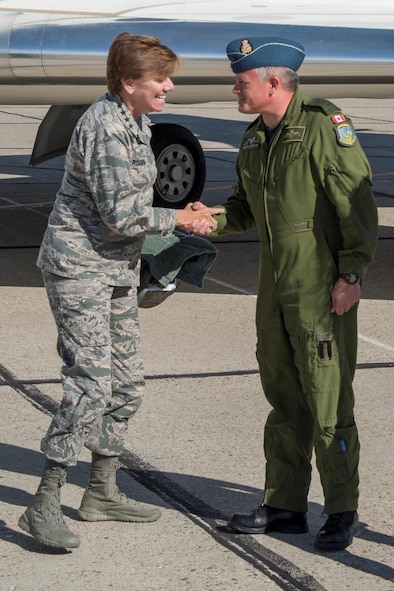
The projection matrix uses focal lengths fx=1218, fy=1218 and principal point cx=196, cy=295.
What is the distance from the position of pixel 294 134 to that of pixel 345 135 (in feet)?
0.63

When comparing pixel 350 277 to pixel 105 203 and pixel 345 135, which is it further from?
pixel 105 203

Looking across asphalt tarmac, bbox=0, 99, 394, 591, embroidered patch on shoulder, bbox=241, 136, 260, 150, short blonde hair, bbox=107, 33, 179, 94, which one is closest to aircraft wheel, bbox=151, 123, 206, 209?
asphalt tarmac, bbox=0, 99, 394, 591

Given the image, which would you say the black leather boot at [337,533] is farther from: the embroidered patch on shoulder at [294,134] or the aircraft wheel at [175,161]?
the aircraft wheel at [175,161]

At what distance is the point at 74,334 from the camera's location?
464 centimetres

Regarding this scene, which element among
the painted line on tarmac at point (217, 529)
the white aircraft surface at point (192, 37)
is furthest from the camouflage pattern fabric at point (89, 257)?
the white aircraft surface at point (192, 37)

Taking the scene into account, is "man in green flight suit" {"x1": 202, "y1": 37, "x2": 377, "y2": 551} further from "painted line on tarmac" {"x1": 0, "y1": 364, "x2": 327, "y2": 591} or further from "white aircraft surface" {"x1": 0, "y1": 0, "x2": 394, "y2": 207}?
"white aircraft surface" {"x1": 0, "y1": 0, "x2": 394, "y2": 207}

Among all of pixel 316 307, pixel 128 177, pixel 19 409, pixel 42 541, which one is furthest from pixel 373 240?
pixel 19 409

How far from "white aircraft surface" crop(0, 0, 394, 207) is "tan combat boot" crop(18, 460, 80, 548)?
18.5 ft

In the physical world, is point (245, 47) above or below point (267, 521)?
above

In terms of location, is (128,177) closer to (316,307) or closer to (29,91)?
(316,307)

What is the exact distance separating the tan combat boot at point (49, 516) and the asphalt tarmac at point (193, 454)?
7 cm

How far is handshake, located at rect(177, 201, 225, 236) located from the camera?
484 cm

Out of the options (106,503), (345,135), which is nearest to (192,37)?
(345,135)

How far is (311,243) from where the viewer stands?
4.60 meters
